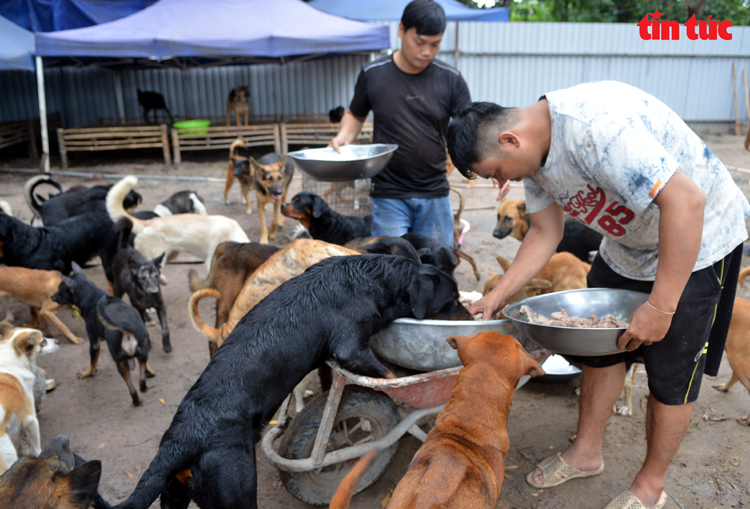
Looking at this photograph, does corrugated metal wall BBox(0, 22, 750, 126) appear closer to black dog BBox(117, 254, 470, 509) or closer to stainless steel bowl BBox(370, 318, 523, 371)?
black dog BBox(117, 254, 470, 509)

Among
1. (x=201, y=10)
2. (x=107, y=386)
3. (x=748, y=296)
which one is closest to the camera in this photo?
(x=107, y=386)

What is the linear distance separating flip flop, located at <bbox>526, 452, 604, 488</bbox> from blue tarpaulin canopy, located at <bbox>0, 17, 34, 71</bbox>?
13.7 m

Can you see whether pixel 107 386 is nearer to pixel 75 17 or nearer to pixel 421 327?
pixel 421 327

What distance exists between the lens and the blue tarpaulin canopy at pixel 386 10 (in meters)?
18.5

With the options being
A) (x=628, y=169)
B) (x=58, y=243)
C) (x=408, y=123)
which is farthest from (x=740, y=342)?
(x=58, y=243)

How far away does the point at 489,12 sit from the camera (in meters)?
18.7

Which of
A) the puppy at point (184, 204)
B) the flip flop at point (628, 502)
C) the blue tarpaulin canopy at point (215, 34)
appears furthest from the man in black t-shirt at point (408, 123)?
the blue tarpaulin canopy at point (215, 34)

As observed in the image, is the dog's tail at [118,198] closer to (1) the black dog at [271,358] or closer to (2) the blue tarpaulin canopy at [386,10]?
(1) the black dog at [271,358]

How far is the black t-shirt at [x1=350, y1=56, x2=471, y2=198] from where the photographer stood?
156 inches

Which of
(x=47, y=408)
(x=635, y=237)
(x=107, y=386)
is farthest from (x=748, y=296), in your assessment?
(x=47, y=408)

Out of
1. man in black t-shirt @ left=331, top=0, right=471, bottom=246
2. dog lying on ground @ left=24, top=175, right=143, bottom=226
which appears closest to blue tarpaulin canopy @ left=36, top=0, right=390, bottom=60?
dog lying on ground @ left=24, top=175, right=143, bottom=226

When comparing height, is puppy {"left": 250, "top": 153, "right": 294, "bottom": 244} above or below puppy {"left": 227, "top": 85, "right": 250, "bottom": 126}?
below

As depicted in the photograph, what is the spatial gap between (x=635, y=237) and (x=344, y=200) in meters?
5.62

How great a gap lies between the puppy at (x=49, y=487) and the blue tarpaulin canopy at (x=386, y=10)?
726 inches
